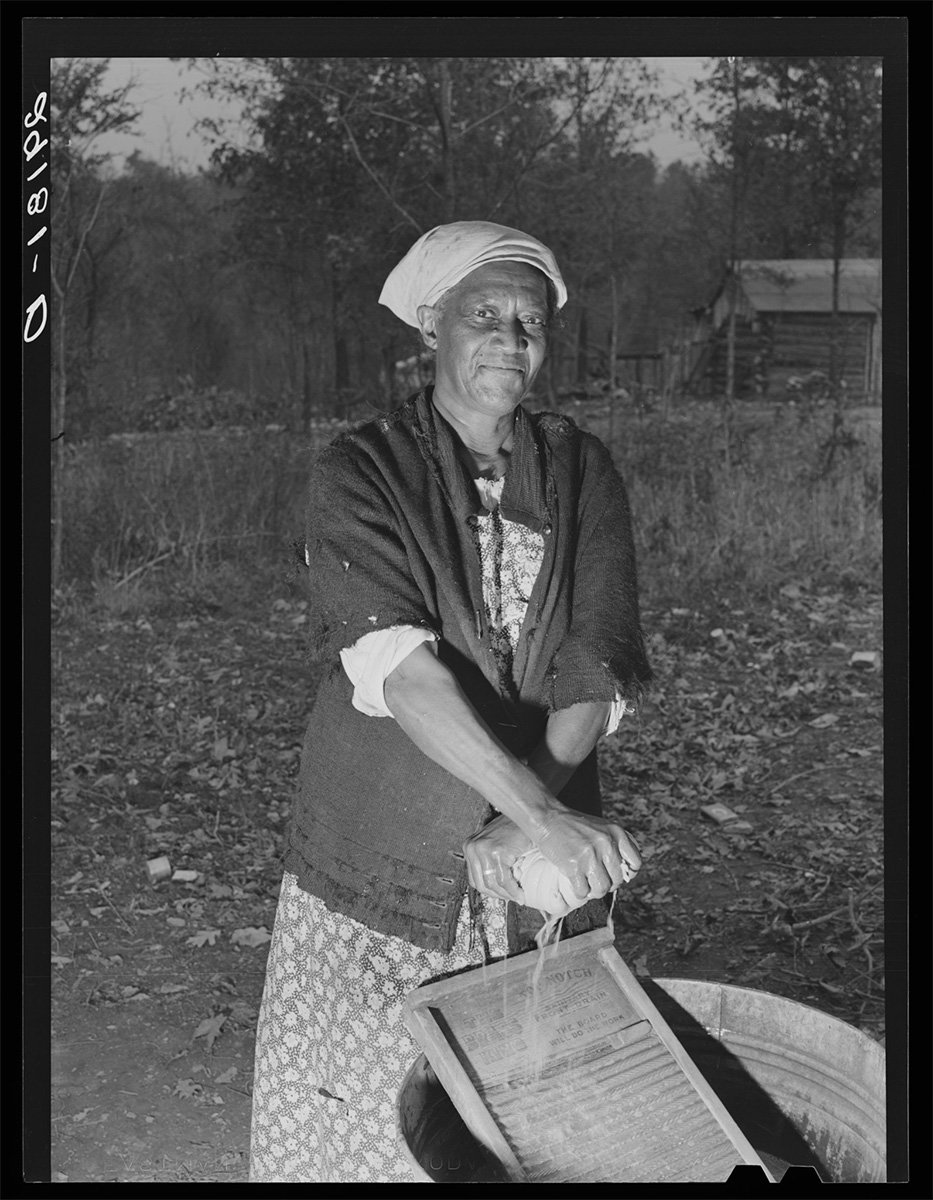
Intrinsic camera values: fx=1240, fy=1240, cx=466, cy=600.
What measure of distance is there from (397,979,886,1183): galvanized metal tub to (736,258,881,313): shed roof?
1566 centimetres

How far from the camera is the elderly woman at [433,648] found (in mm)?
2525

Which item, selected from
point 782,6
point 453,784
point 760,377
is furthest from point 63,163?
point 760,377

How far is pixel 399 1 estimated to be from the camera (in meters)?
2.95

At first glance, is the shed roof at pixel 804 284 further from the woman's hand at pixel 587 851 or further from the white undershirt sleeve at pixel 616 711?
the woman's hand at pixel 587 851

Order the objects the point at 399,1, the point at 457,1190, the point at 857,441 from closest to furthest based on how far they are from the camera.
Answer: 1. the point at 457,1190
2. the point at 399,1
3. the point at 857,441

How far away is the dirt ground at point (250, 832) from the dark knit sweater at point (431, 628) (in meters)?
1.70

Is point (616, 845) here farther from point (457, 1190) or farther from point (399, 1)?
point (399, 1)

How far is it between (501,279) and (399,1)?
0.85m

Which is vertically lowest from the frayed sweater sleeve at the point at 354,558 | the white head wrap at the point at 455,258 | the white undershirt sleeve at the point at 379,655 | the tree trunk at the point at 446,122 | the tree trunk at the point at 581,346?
the white undershirt sleeve at the point at 379,655

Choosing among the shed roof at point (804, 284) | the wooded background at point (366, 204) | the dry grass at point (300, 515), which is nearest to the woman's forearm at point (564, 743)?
the wooded background at point (366, 204)

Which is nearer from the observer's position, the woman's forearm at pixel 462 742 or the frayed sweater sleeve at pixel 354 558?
the woman's forearm at pixel 462 742

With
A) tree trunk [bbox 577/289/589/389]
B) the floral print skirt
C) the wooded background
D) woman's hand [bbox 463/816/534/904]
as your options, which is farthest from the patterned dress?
tree trunk [bbox 577/289/589/389]

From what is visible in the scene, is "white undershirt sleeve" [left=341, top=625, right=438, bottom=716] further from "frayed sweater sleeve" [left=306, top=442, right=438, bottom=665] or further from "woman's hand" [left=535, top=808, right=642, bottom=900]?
"woman's hand" [left=535, top=808, right=642, bottom=900]
